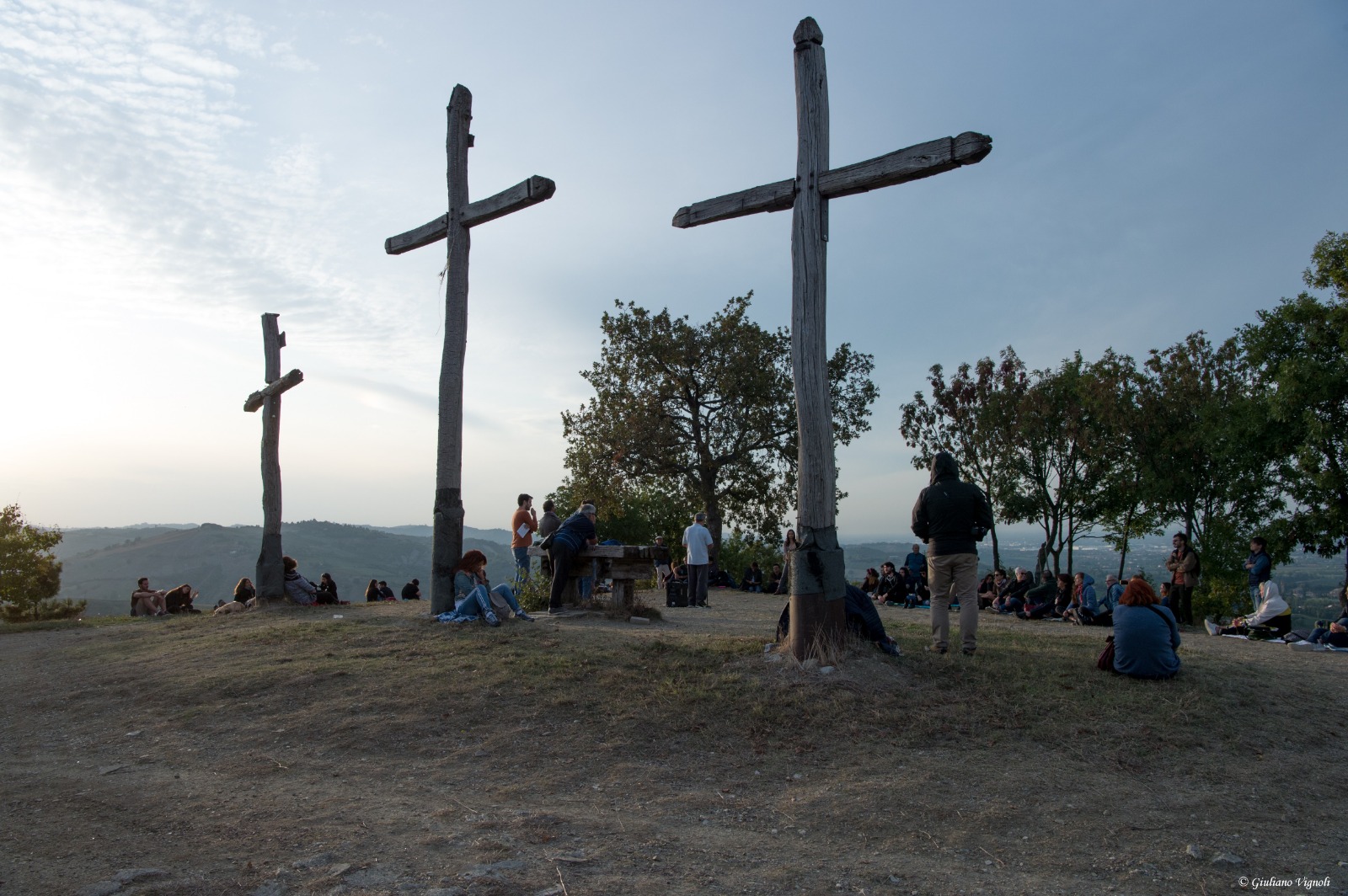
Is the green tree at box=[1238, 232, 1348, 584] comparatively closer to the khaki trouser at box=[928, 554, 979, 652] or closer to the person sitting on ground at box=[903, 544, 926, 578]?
the person sitting on ground at box=[903, 544, 926, 578]

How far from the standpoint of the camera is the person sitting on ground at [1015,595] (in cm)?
1493

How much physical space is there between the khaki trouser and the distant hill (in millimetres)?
106107

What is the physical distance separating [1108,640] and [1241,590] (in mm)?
22111

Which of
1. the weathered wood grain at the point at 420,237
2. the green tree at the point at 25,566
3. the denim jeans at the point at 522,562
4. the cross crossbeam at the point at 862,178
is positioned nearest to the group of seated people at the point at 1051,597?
the cross crossbeam at the point at 862,178

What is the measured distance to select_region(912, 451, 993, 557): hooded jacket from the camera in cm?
799

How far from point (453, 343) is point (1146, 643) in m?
8.81

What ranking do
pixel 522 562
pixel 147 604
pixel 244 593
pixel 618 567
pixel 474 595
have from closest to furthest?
pixel 474 595
pixel 618 567
pixel 522 562
pixel 244 593
pixel 147 604

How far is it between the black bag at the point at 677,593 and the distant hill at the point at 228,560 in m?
97.8

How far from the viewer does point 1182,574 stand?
1420 cm

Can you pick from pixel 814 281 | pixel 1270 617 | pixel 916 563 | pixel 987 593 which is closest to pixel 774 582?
pixel 916 563

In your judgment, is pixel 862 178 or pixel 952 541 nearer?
pixel 862 178

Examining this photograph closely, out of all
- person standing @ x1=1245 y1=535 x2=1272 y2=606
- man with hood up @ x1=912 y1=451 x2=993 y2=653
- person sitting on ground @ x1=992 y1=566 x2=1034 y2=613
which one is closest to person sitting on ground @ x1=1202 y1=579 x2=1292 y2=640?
person standing @ x1=1245 y1=535 x2=1272 y2=606

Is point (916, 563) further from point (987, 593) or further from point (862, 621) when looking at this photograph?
point (862, 621)

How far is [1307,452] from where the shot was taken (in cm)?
2047
